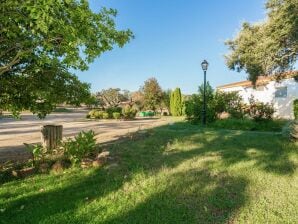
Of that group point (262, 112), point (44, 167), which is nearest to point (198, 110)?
point (262, 112)

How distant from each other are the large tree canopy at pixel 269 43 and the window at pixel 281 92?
374 inches

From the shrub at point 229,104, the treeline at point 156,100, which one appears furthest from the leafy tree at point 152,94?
the shrub at point 229,104

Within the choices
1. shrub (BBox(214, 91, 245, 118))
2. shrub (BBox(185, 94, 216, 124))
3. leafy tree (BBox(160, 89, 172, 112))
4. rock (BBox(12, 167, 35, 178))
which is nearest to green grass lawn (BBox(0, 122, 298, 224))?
rock (BBox(12, 167, 35, 178))

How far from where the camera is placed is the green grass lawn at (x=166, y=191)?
5.50 m

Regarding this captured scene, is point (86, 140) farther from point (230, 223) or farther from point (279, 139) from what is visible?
point (279, 139)

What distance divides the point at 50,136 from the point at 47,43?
16.6ft

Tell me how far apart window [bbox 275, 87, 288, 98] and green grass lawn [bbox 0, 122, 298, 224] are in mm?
21718

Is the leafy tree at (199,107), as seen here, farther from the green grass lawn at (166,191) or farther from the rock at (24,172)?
the rock at (24,172)

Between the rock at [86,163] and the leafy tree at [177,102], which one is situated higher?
the leafy tree at [177,102]

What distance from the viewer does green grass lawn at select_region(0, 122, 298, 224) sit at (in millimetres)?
5500

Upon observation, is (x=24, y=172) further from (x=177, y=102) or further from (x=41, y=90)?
(x=177, y=102)

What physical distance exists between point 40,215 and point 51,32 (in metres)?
3.16

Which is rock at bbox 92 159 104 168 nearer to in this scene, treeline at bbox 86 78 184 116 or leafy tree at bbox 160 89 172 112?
treeline at bbox 86 78 184 116

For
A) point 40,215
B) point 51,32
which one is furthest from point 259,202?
point 51,32
